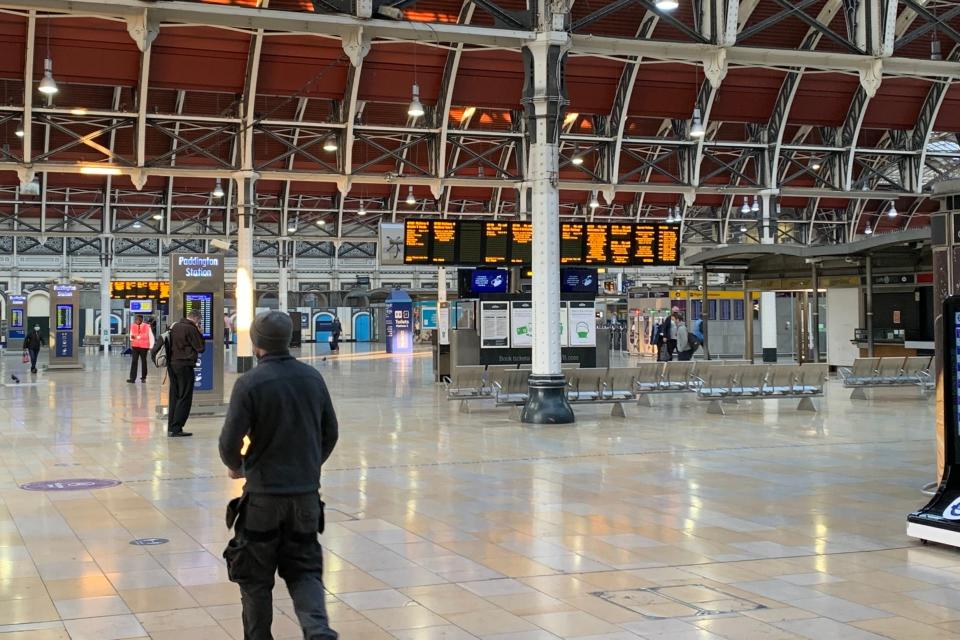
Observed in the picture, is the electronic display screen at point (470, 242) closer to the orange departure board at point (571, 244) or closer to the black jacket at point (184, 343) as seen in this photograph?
the orange departure board at point (571, 244)

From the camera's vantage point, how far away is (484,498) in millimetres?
9312

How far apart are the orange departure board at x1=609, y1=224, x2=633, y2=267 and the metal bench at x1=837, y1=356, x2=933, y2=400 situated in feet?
16.6

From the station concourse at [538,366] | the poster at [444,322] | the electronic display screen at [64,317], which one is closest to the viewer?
the station concourse at [538,366]

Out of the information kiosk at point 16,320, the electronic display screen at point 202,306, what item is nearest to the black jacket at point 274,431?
the electronic display screen at point 202,306

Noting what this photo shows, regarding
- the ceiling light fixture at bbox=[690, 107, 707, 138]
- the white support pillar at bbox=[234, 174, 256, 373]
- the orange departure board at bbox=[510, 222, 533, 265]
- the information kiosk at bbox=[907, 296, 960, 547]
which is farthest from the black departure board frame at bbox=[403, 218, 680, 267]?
the information kiosk at bbox=[907, 296, 960, 547]

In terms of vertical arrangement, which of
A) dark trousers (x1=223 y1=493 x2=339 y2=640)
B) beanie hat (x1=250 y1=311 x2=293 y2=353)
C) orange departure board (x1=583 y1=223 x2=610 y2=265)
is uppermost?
orange departure board (x1=583 y1=223 x2=610 y2=265)

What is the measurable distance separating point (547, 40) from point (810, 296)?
2352 cm

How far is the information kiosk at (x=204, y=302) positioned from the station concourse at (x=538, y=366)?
0.05 m

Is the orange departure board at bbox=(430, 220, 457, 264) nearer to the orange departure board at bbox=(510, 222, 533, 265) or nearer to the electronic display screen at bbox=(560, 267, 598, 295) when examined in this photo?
the orange departure board at bbox=(510, 222, 533, 265)

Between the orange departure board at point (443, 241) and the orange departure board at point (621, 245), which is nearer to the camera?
the orange departure board at point (443, 241)

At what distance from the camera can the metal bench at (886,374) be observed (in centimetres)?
2014

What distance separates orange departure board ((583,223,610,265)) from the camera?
72.9 feet

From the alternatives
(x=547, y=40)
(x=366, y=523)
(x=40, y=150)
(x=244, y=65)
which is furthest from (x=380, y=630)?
(x=40, y=150)

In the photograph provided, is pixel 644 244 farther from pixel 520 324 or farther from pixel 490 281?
pixel 490 281
